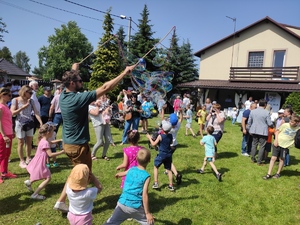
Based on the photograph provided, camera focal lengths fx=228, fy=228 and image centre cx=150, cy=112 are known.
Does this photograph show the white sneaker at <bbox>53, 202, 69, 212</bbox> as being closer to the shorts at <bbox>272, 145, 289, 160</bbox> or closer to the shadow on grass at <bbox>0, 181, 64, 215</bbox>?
the shadow on grass at <bbox>0, 181, 64, 215</bbox>

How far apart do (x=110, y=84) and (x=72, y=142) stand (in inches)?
45.0

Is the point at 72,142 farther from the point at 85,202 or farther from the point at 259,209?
the point at 259,209

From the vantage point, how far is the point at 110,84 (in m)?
3.00

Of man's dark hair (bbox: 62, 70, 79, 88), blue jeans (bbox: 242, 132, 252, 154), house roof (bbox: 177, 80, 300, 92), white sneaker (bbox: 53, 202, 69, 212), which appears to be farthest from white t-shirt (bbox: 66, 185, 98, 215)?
house roof (bbox: 177, 80, 300, 92)

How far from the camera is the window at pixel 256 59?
64.7 feet

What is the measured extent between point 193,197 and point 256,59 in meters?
18.4

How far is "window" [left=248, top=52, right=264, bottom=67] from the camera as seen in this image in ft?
64.7

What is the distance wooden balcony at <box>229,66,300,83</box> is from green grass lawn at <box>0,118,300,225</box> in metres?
13.7

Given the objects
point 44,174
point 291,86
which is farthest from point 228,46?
point 44,174

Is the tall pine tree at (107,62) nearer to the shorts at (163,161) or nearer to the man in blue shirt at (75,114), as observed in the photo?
the shorts at (163,161)

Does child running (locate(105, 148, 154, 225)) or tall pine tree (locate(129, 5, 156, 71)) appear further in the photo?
tall pine tree (locate(129, 5, 156, 71))

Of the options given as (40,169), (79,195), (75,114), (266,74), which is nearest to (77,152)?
(75,114)

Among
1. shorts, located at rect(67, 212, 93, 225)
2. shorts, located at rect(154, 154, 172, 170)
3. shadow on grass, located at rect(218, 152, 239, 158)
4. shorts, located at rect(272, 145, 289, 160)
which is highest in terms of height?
shorts, located at rect(272, 145, 289, 160)

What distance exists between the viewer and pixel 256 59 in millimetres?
19969
